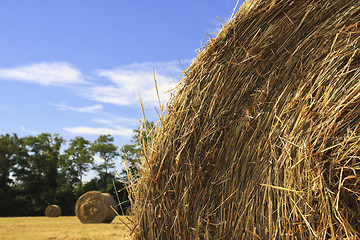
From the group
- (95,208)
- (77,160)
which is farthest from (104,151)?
(95,208)

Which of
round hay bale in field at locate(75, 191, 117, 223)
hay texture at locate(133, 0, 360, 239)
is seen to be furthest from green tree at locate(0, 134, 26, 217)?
hay texture at locate(133, 0, 360, 239)

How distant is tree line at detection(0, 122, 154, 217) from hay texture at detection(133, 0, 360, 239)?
19674 mm

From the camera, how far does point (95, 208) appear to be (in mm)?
11688

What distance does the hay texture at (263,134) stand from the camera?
2.19 meters

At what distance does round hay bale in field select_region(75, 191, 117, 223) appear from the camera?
38.1ft

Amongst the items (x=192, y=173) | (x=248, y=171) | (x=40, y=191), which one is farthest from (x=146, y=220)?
(x=40, y=191)

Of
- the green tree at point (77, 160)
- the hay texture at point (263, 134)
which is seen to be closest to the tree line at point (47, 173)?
the green tree at point (77, 160)

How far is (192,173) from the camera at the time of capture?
244 centimetres

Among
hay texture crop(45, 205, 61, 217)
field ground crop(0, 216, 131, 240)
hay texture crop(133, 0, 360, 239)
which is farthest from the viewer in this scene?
hay texture crop(45, 205, 61, 217)

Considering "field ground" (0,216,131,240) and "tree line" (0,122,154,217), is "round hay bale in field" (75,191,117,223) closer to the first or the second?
"field ground" (0,216,131,240)

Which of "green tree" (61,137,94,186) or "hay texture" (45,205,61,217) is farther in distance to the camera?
"green tree" (61,137,94,186)

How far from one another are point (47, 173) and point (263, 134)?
89.5ft

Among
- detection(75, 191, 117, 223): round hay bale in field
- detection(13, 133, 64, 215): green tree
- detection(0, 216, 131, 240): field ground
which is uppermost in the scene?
detection(13, 133, 64, 215): green tree

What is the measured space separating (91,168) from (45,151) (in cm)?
411
